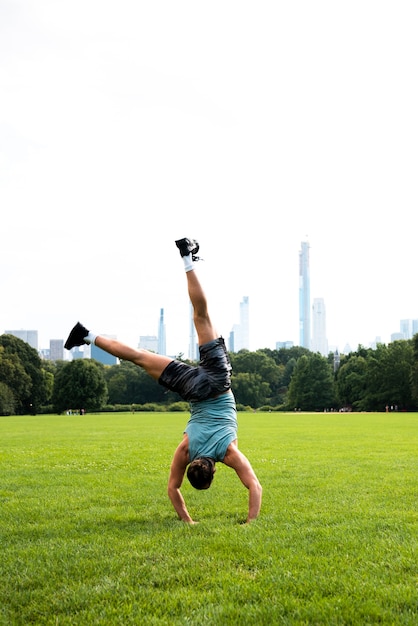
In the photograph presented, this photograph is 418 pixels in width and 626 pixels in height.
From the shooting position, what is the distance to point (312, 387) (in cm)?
9331

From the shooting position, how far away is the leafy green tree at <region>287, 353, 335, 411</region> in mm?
93312

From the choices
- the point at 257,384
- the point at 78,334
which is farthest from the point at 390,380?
the point at 78,334

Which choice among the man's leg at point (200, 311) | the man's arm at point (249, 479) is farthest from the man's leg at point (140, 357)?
the man's arm at point (249, 479)

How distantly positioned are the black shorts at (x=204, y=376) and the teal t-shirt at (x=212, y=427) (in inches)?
6.0

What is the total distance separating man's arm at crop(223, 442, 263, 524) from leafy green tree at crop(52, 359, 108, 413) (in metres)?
75.3

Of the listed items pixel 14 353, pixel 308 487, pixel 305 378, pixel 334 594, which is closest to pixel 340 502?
pixel 308 487

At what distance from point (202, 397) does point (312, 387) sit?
8707 cm

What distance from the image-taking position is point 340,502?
9258mm

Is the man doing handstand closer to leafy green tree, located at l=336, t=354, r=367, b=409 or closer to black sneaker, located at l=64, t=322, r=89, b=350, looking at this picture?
black sneaker, located at l=64, t=322, r=89, b=350

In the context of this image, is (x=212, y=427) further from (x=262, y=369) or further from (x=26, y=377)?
(x=262, y=369)

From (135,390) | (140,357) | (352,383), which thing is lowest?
(135,390)

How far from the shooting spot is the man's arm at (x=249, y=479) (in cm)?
→ 768

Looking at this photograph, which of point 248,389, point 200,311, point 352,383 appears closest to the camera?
point 200,311

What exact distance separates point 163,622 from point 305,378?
9166cm
